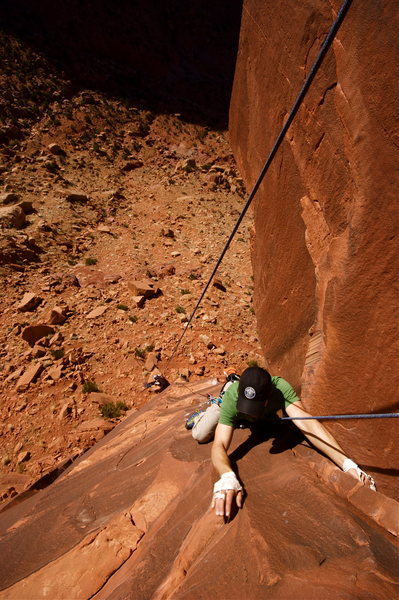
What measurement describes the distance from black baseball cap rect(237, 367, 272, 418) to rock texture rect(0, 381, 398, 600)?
0.51 m

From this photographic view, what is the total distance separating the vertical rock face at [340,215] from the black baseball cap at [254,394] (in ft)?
2.25

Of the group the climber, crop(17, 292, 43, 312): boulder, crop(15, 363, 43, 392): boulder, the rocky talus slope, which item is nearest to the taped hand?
the climber

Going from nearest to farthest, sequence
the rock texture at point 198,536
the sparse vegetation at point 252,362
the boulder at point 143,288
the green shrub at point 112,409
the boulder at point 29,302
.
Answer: the rock texture at point 198,536 → the green shrub at point 112,409 → the sparse vegetation at point 252,362 → the boulder at point 29,302 → the boulder at point 143,288

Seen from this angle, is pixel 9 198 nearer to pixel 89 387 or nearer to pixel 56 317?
pixel 56 317

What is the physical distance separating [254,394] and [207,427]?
93cm

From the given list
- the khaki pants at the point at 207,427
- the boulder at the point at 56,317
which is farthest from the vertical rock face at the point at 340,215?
the boulder at the point at 56,317

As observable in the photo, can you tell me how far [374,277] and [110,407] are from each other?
16.4 ft

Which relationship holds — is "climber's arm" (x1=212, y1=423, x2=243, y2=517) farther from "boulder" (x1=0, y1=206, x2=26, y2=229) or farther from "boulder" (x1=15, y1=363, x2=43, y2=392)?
"boulder" (x1=0, y1=206, x2=26, y2=229)

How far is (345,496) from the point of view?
2.03 metres

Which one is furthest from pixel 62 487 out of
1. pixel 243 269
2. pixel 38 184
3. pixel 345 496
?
pixel 38 184

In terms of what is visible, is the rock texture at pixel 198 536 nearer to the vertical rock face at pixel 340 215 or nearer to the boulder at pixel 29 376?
the vertical rock face at pixel 340 215

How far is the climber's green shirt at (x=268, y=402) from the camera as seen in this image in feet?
8.80

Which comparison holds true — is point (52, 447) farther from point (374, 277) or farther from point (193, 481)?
point (374, 277)

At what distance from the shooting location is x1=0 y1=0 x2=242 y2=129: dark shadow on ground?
63.6 feet
